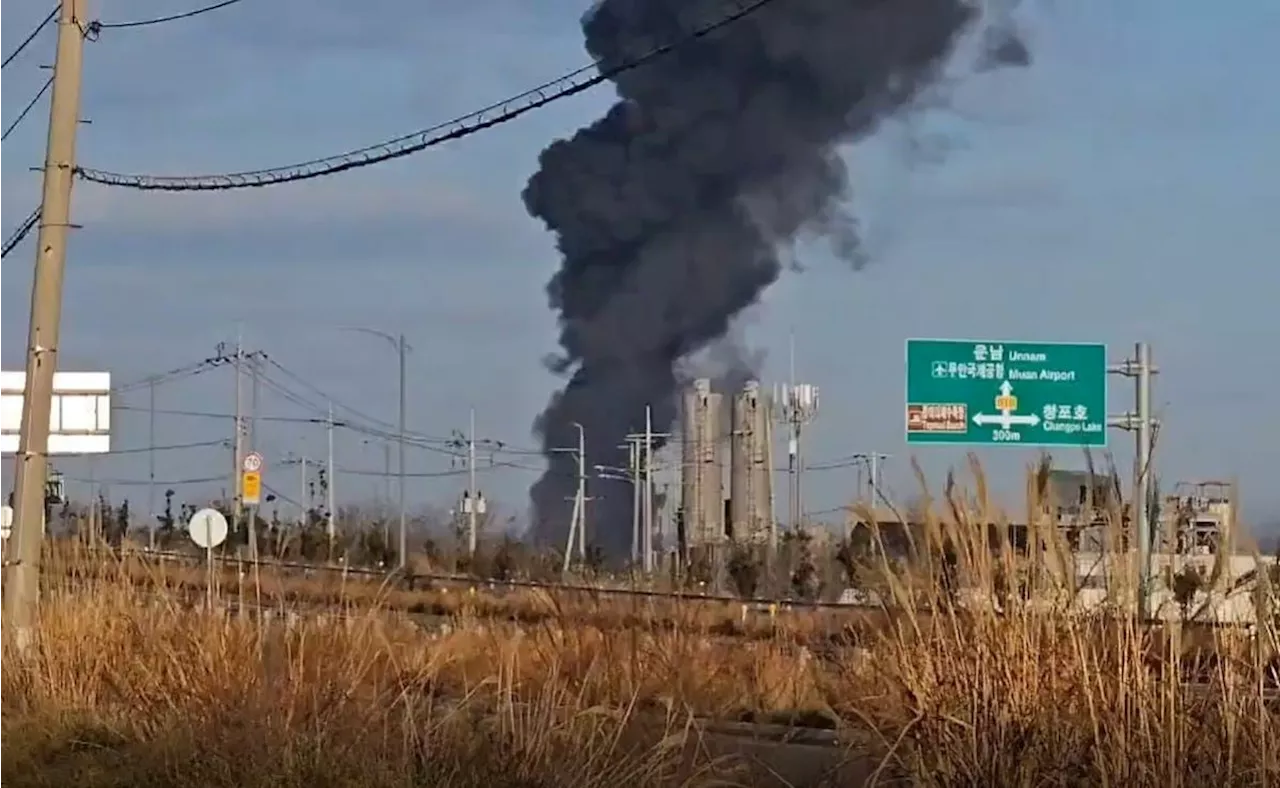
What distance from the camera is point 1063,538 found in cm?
750

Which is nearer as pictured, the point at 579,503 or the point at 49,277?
the point at 49,277

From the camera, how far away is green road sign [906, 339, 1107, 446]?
2919 centimetres

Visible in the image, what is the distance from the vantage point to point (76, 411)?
27734mm

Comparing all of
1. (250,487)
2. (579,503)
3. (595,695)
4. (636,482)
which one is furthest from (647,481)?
(595,695)

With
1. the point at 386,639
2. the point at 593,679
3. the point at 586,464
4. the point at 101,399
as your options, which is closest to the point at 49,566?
the point at 386,639

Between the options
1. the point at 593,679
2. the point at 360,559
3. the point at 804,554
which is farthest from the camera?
the point at 360,559

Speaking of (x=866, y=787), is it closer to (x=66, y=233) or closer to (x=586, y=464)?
(x=66, y=233)

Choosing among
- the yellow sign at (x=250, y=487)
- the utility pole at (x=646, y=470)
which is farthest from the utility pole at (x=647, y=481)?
the yellow sign at (x=250, y=487)

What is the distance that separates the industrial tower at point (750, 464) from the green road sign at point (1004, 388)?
99.3 feet

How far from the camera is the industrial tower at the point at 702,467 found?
199 ft

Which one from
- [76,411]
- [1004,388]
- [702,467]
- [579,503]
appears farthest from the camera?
[702,467]

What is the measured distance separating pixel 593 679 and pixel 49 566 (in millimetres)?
5778

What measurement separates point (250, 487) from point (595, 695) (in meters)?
46.4

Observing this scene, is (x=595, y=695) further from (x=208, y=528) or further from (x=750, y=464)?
(x=750, y=464)
